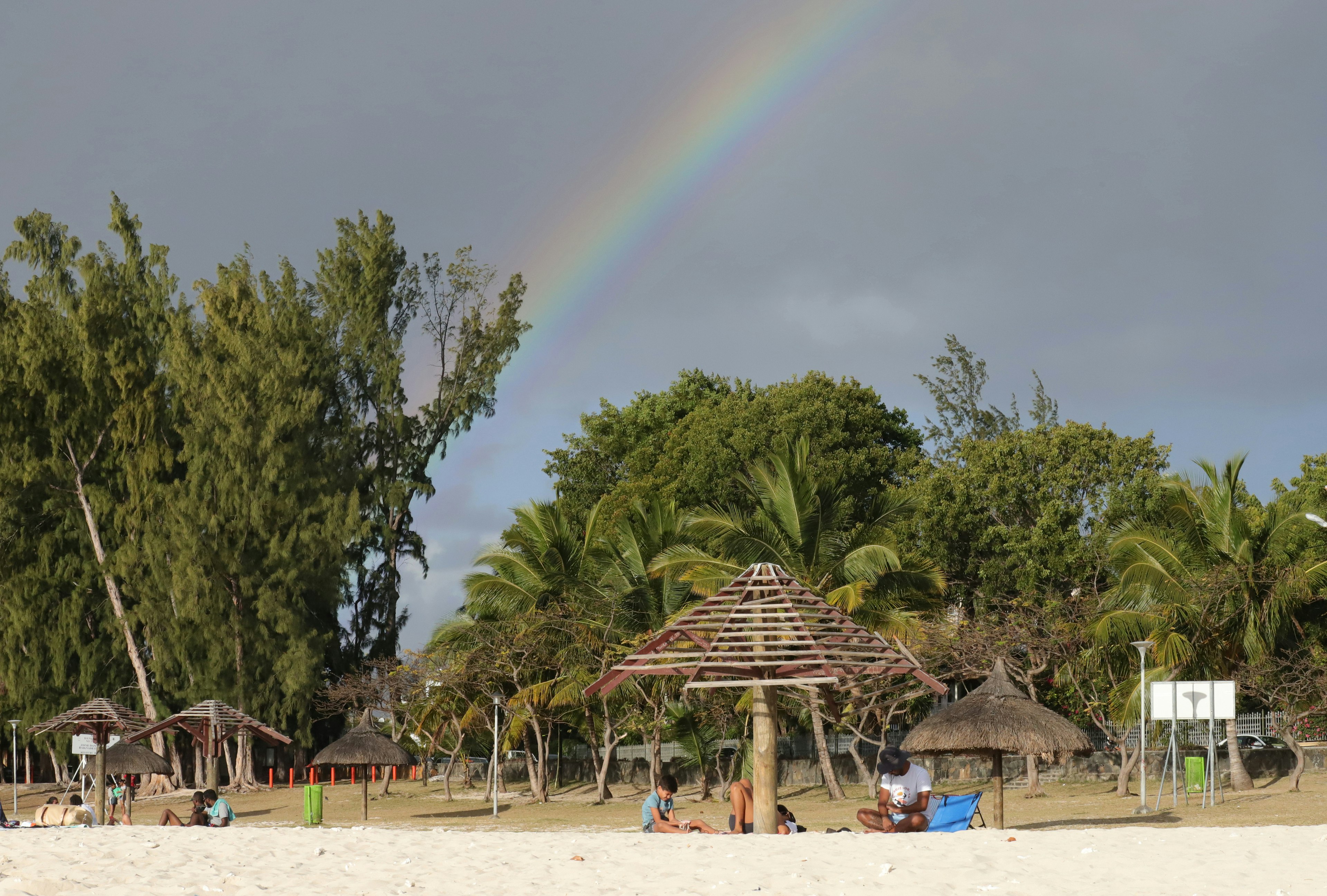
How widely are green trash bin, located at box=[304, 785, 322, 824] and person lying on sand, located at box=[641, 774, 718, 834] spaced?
10475 millimetres

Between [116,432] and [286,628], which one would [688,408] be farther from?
[116,432]

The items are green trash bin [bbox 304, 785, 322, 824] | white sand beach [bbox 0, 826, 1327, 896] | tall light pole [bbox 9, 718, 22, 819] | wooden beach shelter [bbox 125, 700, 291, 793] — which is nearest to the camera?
white sand beach [bbox 0, 826, 1327, 896]

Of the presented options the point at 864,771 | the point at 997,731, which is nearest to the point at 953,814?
the point at 997,731

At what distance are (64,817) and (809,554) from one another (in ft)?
47.3

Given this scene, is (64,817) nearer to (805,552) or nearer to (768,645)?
(768,645)

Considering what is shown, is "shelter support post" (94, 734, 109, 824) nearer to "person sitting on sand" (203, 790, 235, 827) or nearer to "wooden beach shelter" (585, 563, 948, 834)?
"person sitting on sand" (203, 790, 235, 827)

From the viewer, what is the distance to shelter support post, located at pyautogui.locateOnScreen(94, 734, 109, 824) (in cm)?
2150

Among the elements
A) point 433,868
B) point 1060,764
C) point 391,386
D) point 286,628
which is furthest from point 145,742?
point 433,868

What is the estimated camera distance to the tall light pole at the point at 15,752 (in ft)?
104

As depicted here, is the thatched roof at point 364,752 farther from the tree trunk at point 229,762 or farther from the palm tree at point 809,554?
the tree trunk at point 229,762

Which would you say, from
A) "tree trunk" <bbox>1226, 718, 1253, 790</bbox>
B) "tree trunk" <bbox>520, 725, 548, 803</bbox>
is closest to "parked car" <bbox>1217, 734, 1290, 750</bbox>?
"tree trunk" <bbox>1226, 718, 1253, 790</bbox>

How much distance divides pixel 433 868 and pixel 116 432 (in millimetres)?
28746

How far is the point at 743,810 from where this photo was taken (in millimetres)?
12508

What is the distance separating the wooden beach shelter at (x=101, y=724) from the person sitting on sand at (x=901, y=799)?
15.4 meters
